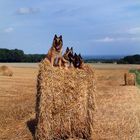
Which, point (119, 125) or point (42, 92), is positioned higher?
point (42, 92)

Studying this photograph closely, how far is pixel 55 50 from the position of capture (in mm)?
11227

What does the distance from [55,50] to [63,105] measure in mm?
1272

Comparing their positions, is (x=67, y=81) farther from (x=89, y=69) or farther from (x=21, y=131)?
(x=21, y=131)

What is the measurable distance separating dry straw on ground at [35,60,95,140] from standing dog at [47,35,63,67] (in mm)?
291

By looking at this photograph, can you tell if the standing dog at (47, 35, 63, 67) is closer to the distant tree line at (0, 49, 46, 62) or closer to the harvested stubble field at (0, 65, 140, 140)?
the harvested stubble field at (0, 65, 140, 140)

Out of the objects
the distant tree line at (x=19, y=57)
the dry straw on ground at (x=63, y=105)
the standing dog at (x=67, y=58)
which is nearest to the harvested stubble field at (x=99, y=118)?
the dry straw on ground at (x=63, y=105)

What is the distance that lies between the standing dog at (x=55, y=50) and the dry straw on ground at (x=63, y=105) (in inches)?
11.5

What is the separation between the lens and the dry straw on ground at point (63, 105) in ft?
34.2

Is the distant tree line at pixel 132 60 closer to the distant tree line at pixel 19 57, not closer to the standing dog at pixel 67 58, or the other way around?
the distant tree line at pixel 19 57

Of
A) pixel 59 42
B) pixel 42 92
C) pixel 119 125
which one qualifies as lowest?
pixel 119 125

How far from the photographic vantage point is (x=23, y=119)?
12.5 meters

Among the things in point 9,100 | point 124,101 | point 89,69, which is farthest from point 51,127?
point 124,101

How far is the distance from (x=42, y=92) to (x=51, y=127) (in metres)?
0.68

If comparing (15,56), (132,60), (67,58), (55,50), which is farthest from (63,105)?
(15,56)
